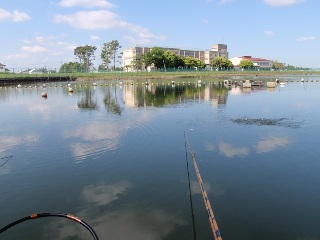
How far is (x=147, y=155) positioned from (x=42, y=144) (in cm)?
882

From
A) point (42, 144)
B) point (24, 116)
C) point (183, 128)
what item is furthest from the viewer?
point (24, 116)

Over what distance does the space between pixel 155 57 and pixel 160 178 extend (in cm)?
13707

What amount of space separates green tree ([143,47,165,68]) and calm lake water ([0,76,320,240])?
122 metres

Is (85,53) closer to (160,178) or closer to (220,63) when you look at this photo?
(220,63)

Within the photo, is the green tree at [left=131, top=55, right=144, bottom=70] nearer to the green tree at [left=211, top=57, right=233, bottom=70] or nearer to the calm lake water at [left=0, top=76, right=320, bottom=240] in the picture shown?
the green tree at [left=211, top=57, right=233, bottom=70]

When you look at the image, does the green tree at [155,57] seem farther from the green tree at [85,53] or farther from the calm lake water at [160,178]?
the calm lake water at [160,178]

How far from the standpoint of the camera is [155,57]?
5861 inches

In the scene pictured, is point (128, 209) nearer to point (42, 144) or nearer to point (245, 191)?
point (245, 191)

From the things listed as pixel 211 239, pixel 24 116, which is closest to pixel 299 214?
pixel 211 239

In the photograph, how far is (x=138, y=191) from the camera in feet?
47.8

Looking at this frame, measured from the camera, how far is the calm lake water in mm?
11461

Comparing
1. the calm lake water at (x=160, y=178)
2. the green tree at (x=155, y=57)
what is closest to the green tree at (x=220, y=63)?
the green tree at (x=155, y=57)

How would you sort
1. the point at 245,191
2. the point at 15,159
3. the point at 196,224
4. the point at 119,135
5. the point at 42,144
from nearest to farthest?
the point at 196,224
the point at 245,191
the point at 15,159
the point at 42,144
the point at 119,135

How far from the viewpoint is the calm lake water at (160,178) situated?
37.6 ft
